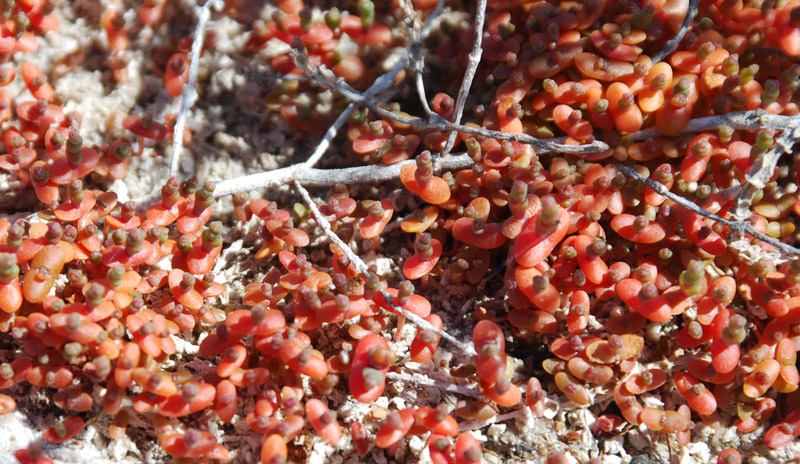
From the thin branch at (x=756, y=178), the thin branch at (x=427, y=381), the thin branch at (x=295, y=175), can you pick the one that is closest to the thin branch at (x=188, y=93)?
the thin branch at (x=295, y=175)

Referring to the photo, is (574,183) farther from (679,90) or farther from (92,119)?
(92,119)

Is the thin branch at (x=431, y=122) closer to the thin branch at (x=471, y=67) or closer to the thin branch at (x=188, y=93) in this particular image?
the thin branch at (x=471, y=67)

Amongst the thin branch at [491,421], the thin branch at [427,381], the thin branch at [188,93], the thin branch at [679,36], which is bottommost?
the thin branch at [491,421]

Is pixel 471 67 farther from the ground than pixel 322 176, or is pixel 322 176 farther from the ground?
pixel 471 67

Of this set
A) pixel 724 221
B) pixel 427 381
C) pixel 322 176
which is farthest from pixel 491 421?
pixel 322 176

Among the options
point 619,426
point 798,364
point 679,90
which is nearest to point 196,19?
point 679,90

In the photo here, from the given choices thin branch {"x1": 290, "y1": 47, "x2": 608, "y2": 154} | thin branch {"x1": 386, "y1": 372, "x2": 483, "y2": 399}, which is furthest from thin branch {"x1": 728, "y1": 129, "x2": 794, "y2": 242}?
thin branch {"x1": 386, "y1": 372, "x2": 483, "y2": 399}

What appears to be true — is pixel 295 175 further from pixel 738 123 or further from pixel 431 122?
pixel 738 123
